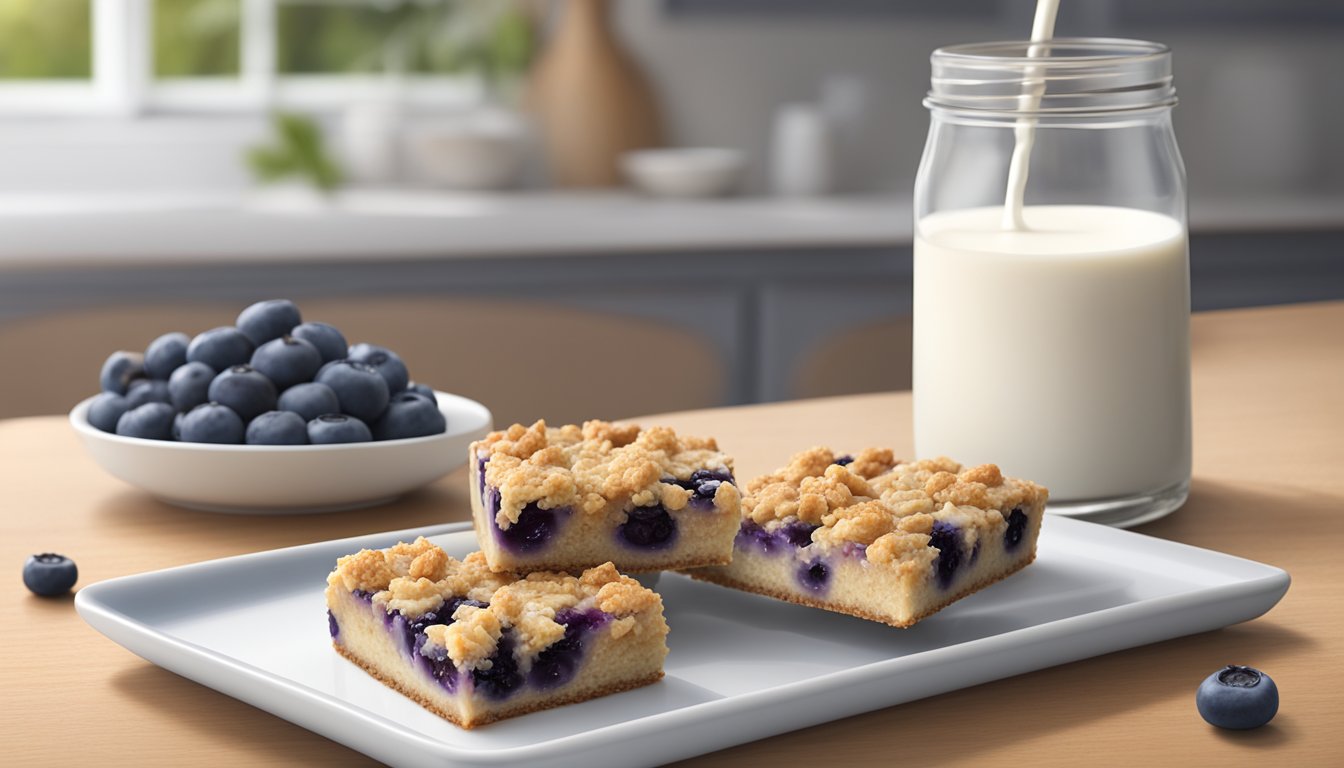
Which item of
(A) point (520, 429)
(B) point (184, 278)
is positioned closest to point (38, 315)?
(B) point (184, 278)

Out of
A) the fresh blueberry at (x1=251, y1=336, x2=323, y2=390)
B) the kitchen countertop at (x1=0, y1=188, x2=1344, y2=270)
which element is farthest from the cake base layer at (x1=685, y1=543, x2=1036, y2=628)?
the kitchen countertop at (x1=0, y1=188, x2=1344, y2=270)

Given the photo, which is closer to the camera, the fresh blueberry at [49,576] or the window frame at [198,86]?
the fresh blueberry at [49,576]

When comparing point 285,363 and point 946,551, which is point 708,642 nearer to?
point 946,551

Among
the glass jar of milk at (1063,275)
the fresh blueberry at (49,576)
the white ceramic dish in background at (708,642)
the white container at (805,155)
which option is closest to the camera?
the white ceramic dish in background at (708,642)

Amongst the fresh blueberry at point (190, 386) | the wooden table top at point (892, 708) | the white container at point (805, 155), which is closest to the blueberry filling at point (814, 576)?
the wooden table top at point (892, 708)

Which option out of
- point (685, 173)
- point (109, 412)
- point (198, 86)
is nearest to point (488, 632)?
point (109, 412)

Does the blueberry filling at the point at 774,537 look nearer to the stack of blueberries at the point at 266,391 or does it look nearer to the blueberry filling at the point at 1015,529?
the blueberry filling at the point at 1015,529

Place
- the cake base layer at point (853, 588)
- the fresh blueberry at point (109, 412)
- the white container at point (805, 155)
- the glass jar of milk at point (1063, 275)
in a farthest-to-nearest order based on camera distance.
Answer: the white container at point (805, 155)
the fresh blueberry at point (109, 412)
the glass jar of milk at point (1063, 275)
the cake base layer at point (853, 588)
